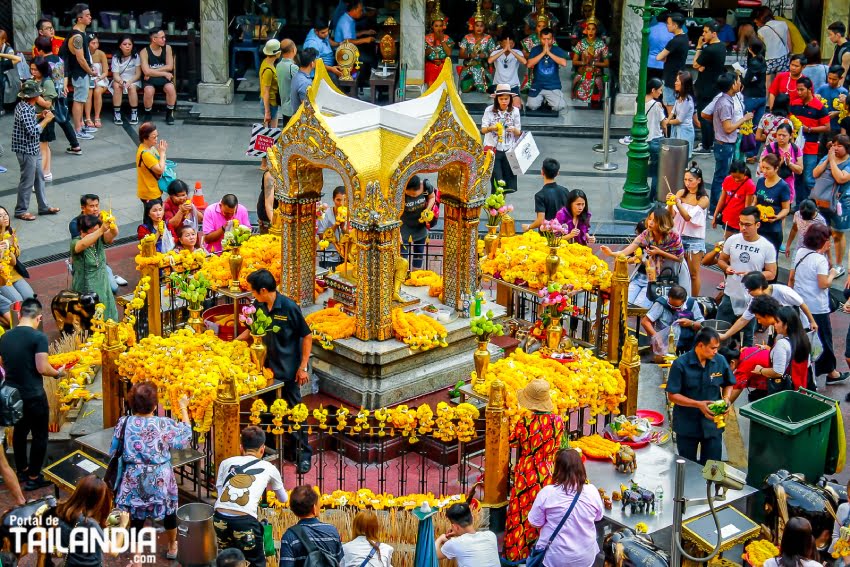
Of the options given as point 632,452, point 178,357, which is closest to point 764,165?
point 632,452

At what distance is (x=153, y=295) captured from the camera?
14758 mm

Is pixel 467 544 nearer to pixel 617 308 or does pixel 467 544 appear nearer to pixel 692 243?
pixel 617 308

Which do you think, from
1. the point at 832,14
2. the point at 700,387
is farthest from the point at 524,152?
the point at 832,14

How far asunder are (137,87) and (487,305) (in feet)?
37.9

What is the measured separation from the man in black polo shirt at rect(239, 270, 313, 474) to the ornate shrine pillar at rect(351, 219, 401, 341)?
850 mm

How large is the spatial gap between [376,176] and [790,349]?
4.17m

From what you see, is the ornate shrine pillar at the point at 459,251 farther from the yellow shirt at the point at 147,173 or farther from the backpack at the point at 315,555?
the backpack at the point at 315,555

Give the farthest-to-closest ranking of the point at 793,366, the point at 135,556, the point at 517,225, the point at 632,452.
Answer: the point at 517,225 < the point at 793,366 < the point at 632,452 < the point at 135,556

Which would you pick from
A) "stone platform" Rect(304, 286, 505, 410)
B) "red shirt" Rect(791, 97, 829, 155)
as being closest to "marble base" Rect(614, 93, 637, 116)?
"red shirt" Rect(791, 97, 829, 155)

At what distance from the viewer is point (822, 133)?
64.9 ft

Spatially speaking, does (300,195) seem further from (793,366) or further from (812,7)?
(812,7)

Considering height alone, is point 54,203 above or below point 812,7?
below

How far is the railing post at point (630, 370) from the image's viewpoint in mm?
13070

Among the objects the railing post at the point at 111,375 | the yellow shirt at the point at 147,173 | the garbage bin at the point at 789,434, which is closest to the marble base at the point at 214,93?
the yellow shirt at the point at 147,173
